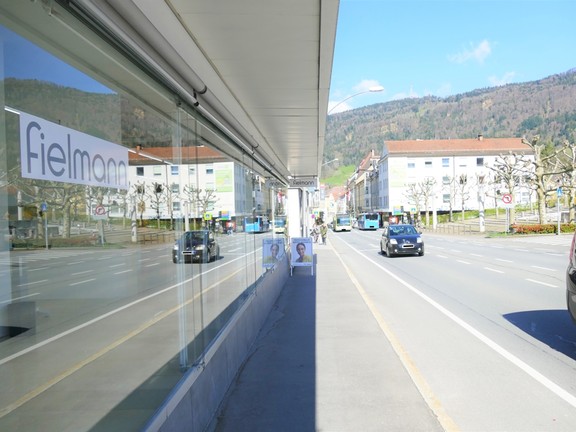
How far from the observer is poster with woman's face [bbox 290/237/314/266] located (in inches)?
651

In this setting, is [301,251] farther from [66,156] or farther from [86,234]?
[66,156]

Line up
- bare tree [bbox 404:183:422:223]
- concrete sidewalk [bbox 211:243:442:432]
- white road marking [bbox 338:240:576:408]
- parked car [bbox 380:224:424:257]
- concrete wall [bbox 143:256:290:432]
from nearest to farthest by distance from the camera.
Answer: concrete wall [bbox 143:256:290:432]
concrete sidewalk [bbox 211:243:442:432]
white road marking [bbox 338:240:576:408]
parked car [bbox 380:224:424:257]
bare tree [bbox 404:183:422:223]

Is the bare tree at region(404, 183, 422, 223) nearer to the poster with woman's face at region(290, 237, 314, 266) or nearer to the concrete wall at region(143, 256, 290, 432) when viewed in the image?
the poster with woman's face at region(290, 237, 314, 266)

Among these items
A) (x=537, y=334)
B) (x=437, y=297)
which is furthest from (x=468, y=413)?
(x=437, y=297)

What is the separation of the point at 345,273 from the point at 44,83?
54.8 ft

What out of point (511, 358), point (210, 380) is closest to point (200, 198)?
point (210, 380)

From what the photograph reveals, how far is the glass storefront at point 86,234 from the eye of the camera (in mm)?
2104

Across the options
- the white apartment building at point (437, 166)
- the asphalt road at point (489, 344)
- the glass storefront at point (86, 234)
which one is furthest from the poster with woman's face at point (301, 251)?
the white apartment building at point (437, 166)

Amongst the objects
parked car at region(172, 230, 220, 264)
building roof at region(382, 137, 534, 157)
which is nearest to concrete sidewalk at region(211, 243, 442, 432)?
parked car at region(172, 230, 220, 264)

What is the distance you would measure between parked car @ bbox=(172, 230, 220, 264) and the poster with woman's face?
10.9 meters

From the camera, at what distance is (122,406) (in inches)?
114

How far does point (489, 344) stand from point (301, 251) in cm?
972

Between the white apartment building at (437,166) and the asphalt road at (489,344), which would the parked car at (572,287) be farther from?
the white apartment building at (437,166)

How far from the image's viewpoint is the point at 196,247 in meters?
4.62
